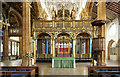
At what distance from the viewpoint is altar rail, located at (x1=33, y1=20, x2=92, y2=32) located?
45.7ft

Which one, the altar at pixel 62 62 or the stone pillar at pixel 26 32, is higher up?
the stone pillar at pixel 26 32

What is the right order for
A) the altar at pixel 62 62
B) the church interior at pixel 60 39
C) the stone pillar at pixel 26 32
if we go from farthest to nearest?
the altar at pixel 62 62 → the stone pillar at pixel 26 32 → the church interior at pixel 60 39

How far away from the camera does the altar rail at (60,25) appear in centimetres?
1393

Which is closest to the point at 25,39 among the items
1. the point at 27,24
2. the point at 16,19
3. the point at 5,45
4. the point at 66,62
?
the point at 27,24

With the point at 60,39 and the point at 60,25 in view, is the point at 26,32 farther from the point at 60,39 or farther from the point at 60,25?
the point at 60,39

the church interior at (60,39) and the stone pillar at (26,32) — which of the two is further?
the stone pillar at (26,32)

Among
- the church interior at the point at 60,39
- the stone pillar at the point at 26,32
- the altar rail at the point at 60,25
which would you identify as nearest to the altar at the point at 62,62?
the church interior at the point at 60,39

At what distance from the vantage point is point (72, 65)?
35.0 feet

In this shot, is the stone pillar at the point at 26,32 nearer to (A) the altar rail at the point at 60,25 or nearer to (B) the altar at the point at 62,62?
(B) the altar at the point at 62,62

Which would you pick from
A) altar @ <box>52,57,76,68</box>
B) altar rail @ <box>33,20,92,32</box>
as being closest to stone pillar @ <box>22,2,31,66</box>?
altar @ <box>52,57,76,68</box>

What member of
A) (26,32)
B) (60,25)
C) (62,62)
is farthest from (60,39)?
(26,32)

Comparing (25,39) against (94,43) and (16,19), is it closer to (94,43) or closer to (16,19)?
(94,43)

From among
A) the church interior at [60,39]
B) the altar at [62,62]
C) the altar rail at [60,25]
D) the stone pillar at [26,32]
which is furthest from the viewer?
the altar rail at [60,25]

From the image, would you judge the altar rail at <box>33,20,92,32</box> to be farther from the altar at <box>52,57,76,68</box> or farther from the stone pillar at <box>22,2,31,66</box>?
the altar at <box>52,57,76,68</box>
